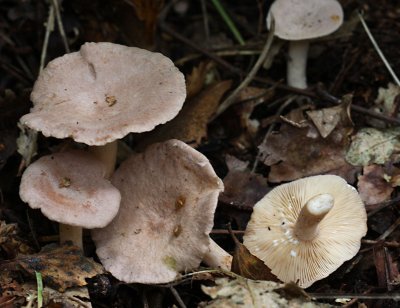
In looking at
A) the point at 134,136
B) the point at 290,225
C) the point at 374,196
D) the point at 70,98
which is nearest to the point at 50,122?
the point at 70,98

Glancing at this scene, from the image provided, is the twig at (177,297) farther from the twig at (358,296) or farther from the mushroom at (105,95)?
the mushroom at (105,95)

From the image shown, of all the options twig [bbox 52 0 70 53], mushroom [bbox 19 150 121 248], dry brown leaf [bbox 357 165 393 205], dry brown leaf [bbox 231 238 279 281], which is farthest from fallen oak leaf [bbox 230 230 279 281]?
twig [bbox 52 0 70 53]

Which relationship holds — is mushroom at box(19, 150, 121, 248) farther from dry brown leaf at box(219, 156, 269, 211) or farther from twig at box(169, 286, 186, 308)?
dry brown leaf at box(219, 156, 269, 211)

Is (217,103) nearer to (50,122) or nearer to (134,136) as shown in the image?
(134,136)

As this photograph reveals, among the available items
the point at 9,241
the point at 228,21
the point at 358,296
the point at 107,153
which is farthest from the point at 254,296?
the point at 228,21

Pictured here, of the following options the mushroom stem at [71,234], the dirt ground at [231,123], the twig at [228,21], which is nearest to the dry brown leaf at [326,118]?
the dirt ground at [231,123]

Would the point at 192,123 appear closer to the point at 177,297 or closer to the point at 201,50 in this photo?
the point at 201,50

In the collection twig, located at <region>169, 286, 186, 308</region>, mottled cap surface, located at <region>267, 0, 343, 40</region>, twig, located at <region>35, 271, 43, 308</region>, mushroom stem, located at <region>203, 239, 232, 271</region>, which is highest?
mottled cap surface, located at <region>267, 0, 343, 40</region>
